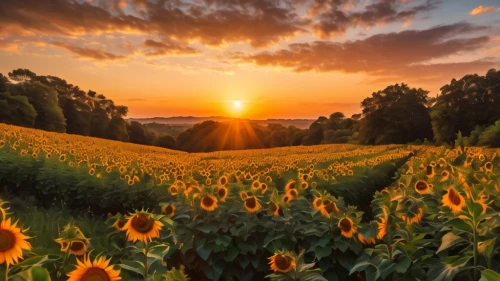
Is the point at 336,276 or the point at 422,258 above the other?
the point at 422,258

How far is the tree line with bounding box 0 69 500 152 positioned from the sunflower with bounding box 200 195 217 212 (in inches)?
1206

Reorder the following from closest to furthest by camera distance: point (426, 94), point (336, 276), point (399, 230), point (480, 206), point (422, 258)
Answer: point (480, 206) → point (422, 258) → point (399, 230) → point (336, 276) → point (426, 94)

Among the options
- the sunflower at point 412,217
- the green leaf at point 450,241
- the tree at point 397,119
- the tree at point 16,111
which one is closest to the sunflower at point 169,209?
the sunflower at point 412,217

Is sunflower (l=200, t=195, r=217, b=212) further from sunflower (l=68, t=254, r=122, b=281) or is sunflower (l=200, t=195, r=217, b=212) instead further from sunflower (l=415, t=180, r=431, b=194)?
sunflower (l=68, t=254, r=122, b=281)

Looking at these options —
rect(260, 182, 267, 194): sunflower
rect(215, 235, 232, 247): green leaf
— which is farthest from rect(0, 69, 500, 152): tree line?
rect(215, 235, 232, 247): green leaf

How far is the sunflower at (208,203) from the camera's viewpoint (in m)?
5.45

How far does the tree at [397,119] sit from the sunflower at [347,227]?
53044 millimetres

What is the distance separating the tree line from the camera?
157ft

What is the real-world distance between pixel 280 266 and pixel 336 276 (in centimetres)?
174

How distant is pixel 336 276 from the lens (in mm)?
4871

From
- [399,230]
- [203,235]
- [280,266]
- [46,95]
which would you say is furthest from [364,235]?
[46,95]

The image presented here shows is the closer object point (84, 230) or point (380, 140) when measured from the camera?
point (84, 230)

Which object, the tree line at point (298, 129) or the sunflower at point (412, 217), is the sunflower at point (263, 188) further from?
the tree line at point (298, 129)

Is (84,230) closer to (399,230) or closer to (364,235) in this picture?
(364,235)
